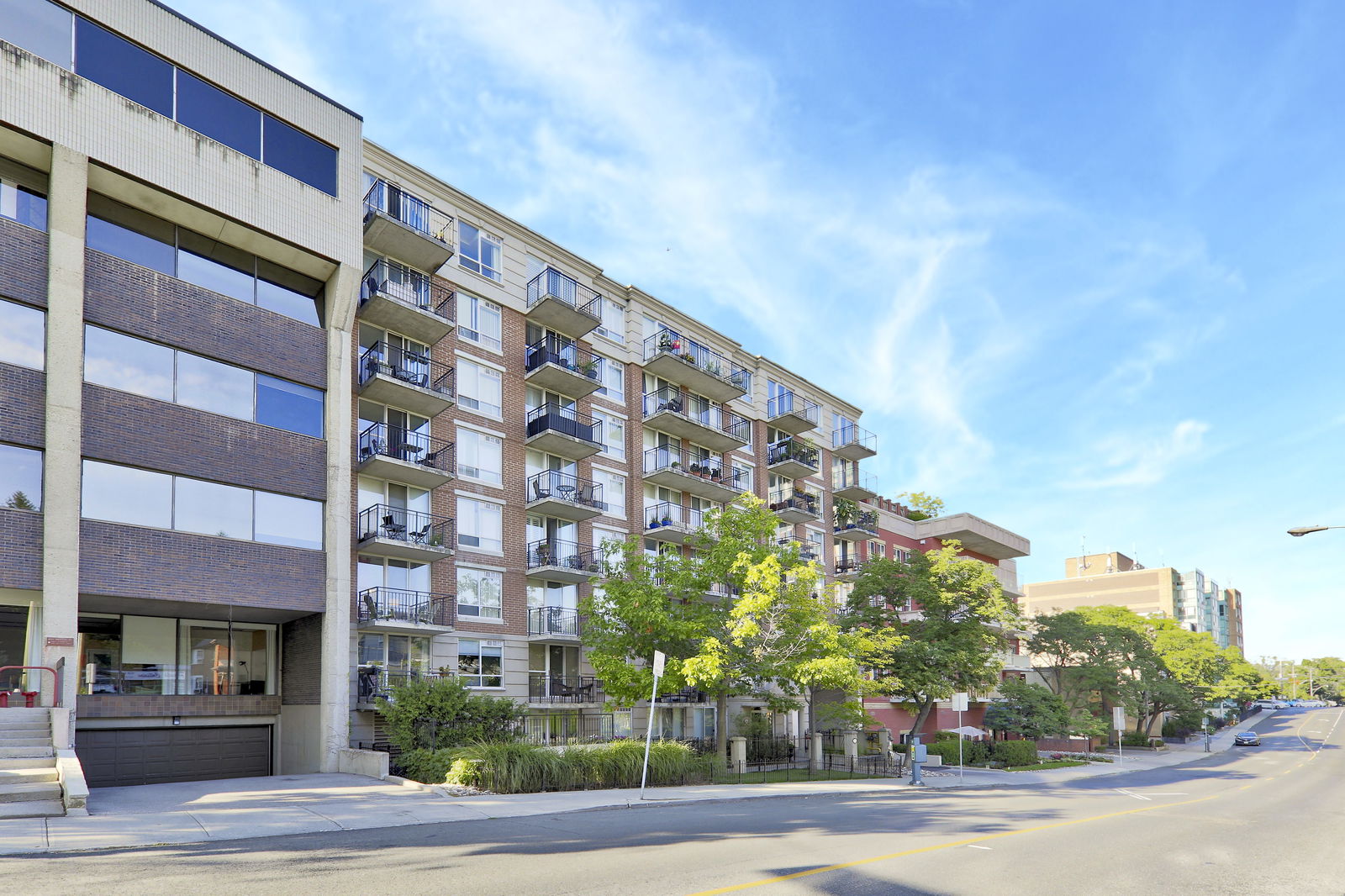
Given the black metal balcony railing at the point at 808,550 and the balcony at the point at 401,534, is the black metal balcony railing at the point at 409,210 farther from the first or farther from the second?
the black metal balcony railing at the point at 808,550

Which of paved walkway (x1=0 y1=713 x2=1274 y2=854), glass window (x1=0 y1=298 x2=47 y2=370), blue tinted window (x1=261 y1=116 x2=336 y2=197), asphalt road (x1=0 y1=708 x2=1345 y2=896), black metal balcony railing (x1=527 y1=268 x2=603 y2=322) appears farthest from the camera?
black metal balcony railing (x1=527 y1=268 x2=603 y2=322)

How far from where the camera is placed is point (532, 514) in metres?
35.6

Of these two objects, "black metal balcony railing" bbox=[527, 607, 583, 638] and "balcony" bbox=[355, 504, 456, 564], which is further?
"black metal balcony railing" bbox=[527, 607, 583, 638]

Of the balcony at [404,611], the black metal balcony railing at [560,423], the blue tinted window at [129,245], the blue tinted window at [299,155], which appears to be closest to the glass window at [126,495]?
the blue tinted window at [129,245]

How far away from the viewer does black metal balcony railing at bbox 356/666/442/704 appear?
2786 centimetres

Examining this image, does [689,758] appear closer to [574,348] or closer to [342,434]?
[342,434]

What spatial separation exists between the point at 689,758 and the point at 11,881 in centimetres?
1831

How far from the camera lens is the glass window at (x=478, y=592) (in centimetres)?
3244

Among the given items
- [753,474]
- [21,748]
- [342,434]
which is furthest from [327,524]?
[753,474]

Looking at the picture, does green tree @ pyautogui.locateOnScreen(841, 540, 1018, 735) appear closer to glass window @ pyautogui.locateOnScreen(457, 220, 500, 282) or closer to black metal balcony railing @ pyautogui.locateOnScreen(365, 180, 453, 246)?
glass window @ pyautogui.locateOnScreen(457, 220, 500, 282)

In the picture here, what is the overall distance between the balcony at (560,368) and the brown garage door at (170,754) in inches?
589

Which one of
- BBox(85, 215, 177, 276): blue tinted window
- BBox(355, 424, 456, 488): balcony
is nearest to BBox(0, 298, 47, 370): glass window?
BBox(85, 215, 177, 276): blue tinted window

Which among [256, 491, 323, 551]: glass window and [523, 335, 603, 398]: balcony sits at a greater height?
[523, 335, 603, 398]: balcony

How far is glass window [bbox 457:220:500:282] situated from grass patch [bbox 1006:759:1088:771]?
29.9m
